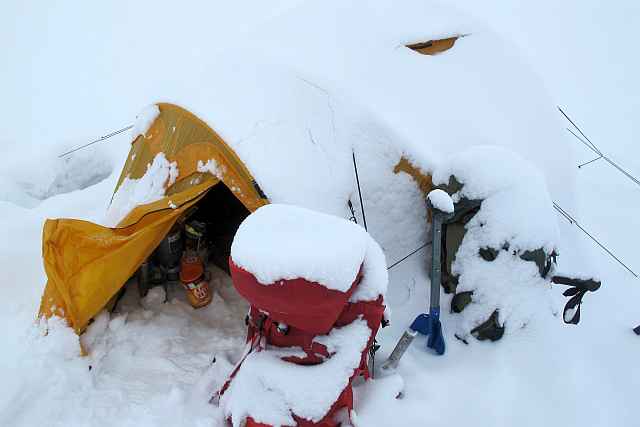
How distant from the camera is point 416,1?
3.72 meters

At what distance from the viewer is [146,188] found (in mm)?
3164

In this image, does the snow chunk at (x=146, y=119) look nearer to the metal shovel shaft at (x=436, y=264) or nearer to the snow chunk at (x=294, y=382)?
the snow chunk at (x=294, y=382)

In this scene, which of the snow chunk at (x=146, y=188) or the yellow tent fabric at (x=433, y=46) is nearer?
the snow chunk at (x=146, y=188)

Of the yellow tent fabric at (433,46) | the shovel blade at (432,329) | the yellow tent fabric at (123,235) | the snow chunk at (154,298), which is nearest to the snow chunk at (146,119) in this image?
the yellow tent fabric at (123,235)

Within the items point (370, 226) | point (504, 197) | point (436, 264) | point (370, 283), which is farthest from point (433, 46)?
point (370, 283)

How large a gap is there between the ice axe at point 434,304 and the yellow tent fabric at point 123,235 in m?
1.00

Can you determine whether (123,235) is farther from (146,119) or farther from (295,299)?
(295,299)

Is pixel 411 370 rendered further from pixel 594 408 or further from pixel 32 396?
pixel 32 396

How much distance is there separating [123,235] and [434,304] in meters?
1.95

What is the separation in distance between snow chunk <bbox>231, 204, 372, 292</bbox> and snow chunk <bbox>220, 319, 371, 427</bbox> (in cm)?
41

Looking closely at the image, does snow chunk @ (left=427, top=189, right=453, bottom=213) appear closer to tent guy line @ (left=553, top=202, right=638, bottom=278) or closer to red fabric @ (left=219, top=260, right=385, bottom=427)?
red fabric @ (left=219, top=260, right=385, bottom=427)

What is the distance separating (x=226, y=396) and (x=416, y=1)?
3.24 metres

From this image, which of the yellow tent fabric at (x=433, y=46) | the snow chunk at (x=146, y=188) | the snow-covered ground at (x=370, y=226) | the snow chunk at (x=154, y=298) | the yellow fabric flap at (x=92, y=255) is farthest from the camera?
the yellow tent fabric at (x=433, y=46)

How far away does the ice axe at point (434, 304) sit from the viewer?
2.57m
